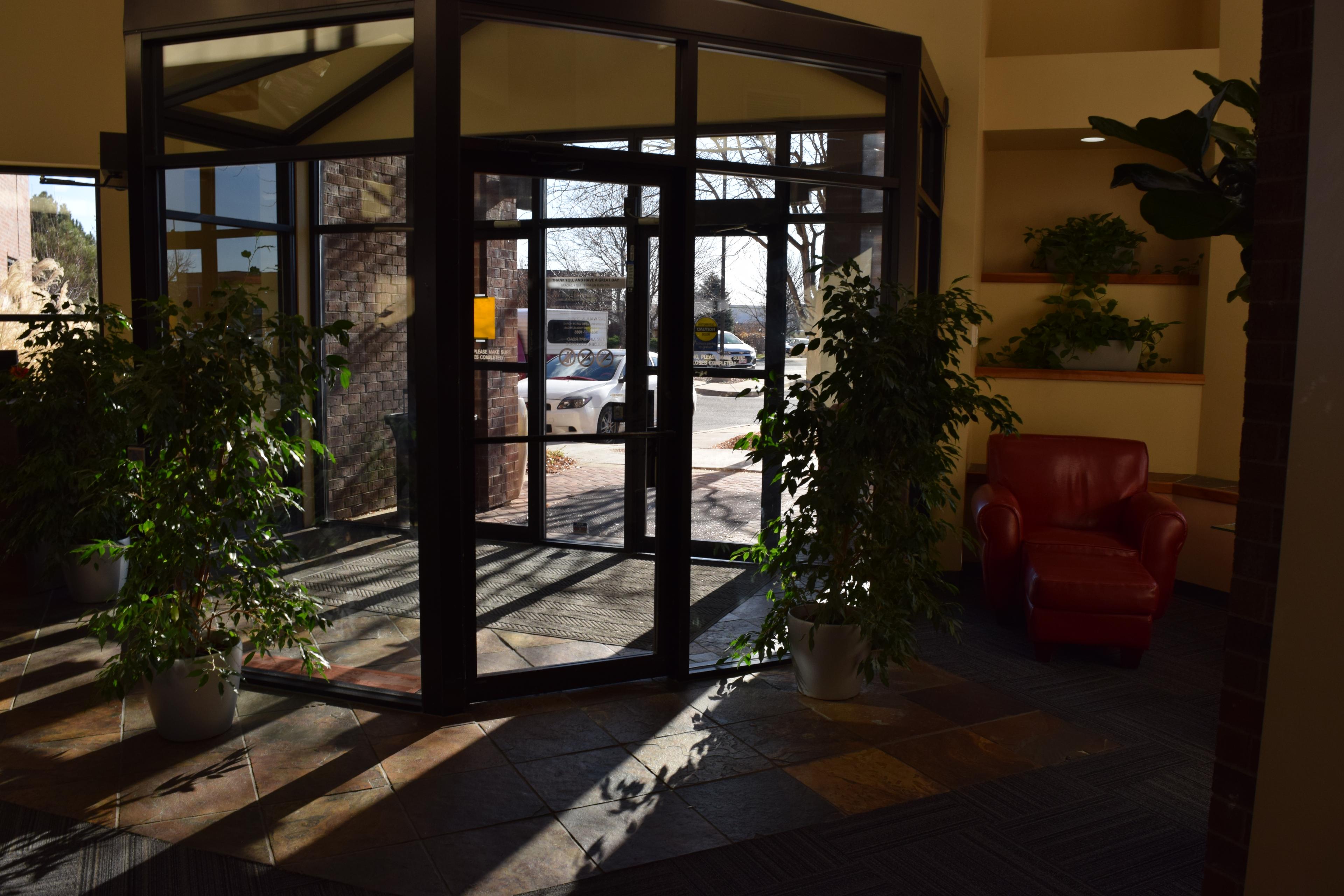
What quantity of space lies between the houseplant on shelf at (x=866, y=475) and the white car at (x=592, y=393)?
58 cm

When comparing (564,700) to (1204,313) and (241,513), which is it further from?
(1204,313)

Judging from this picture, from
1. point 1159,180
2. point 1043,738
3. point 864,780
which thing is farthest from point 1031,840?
point 1159,180

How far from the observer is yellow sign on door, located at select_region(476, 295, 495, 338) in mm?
3654

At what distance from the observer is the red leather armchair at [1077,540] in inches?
171

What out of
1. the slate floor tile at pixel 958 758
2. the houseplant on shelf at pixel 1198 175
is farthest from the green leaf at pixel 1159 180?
the slate floor tile at pixel 958 758

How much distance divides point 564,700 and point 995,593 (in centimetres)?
231

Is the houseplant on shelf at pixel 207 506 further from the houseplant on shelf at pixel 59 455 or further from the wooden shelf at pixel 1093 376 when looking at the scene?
the wooden shelf at pixel 1093 376

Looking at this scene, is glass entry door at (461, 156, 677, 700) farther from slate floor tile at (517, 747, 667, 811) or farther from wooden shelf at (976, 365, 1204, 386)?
wooden shelf at (976, 365, 1204, 386)

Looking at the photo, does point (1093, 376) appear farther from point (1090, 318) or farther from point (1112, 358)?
point (1090, 318)

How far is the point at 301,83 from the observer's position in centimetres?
367

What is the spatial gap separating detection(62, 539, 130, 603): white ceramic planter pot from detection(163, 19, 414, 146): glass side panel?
7.80ft

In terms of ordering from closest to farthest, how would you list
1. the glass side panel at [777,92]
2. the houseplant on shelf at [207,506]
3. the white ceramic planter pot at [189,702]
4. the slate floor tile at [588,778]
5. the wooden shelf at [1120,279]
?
the slate floor tile at [588,778]
the houseplant on shelf at [207,506]
the white ceramic planter pot at [189,702]
the glass side panel at [777,92]
the wooden shelf at [1120,279]

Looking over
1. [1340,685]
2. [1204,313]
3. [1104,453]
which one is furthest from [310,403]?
[1204,313]

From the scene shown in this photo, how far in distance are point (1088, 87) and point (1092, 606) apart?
10.5ft
